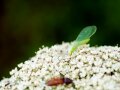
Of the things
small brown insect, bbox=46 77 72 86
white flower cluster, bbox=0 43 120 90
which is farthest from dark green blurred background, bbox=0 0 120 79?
small brown insect, bbox=46 77 72 86

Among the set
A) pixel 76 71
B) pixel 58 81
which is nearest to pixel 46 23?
pixel 76 71

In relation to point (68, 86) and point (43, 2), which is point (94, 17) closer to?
point (43, 2)

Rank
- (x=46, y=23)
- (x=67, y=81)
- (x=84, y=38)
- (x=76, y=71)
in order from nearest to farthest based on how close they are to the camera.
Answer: (x=67, y=81), (x=76, y=71), (x=84, y=38), (x=46, y=23)

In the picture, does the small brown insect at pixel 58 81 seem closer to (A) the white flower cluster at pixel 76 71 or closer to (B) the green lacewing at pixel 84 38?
(A) the white flower cluster at pixel 76 71

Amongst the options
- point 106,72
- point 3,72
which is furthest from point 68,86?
point 3,72

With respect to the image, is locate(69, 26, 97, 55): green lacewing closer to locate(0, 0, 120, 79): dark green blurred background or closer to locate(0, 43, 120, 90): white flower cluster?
locate(0, 43, 120, 90): white flower cluster

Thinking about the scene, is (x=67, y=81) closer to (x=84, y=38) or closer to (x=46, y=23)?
(x=84, y=38)
